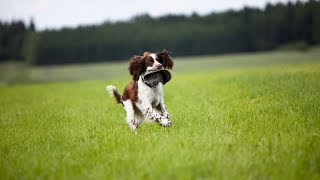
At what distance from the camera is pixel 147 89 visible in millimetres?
8469

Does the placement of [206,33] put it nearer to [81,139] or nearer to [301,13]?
[301,13]

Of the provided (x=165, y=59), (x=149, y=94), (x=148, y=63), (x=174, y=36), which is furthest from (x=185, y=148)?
(x=174, y=36)

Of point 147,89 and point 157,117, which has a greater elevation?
point 147,89

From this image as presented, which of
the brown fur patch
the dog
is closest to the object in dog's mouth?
the dog

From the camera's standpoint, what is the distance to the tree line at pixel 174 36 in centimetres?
8600

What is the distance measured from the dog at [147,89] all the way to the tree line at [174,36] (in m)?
75.3

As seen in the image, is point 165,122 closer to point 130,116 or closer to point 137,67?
point 130,116

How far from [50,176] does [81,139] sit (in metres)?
2.59

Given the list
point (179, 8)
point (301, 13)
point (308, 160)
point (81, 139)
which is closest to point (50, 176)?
point (81, 139)

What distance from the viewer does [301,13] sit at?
83812mm

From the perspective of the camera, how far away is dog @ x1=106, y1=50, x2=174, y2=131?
8.33m

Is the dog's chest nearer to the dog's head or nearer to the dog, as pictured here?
the dog

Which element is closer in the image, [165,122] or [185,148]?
[185,148]

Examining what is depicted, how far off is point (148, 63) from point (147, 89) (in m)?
0.52
